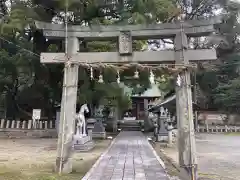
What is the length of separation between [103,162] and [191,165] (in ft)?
9.43

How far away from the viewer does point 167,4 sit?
49.2 ft

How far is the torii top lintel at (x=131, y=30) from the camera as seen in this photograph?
746cm

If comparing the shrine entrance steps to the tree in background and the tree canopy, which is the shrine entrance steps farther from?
the tree in background

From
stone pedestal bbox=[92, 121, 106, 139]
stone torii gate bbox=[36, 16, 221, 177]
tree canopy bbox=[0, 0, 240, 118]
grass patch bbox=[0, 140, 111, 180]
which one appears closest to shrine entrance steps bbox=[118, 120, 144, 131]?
tree canopy bbox=[0, 0, 240, 118]

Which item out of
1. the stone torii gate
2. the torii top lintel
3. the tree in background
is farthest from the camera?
the tree in background

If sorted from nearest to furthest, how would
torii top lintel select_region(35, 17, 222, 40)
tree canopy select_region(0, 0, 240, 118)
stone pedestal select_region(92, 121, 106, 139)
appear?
torii top lintel select_region(35, 17, 222, 40) < tree canopy select_region(0, 0, 240, 118) < stone pedestal select_region(92, 121, 106, 139)

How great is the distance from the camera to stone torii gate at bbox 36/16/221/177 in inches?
278

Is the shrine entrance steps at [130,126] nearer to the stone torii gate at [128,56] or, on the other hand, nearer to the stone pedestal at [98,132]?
the stone pedestal at [98,132]

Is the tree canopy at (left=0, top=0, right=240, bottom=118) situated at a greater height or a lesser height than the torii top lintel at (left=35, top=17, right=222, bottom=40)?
greater

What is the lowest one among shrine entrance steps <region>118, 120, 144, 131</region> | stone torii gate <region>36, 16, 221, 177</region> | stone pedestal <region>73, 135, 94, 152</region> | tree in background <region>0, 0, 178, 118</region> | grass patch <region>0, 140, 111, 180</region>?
grass patch <region>0, 140, 111, 180</region>

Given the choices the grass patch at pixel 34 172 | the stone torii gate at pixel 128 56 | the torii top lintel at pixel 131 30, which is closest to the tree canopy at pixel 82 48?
the torii top lintel at pixel 131 30

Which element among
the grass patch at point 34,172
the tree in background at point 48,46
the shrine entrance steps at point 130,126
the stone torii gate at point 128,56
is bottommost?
the grass patch at point 34,172

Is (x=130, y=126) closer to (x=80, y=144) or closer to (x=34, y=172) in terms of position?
(x=80, y=144)

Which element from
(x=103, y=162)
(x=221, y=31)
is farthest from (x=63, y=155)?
(x=221, y=31)
